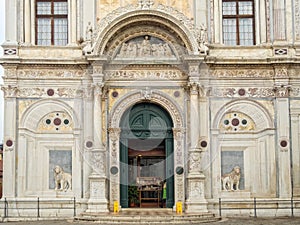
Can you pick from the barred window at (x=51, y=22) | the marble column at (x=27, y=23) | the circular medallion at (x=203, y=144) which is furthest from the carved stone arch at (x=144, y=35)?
the circular medallion at (x=203, y=144)

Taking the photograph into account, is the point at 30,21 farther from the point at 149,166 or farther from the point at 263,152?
the point at 263,152

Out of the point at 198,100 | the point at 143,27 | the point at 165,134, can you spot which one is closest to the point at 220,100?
the point at 198,100

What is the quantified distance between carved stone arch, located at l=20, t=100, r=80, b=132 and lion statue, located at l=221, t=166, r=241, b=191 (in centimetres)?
649

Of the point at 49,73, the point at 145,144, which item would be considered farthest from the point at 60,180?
the point at 49,73

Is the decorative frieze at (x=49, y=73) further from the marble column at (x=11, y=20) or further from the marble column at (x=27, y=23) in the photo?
the marble column at (x=11, y=20)

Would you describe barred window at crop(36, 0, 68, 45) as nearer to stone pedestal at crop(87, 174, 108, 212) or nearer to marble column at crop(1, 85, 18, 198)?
marble column at crop(1, 85, 18, 198)

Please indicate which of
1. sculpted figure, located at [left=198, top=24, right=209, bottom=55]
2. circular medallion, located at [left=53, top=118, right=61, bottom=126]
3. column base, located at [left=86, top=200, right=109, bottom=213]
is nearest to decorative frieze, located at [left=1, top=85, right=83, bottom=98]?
circular medallion, located at [left=53, top=118, right=61, bottom=126]

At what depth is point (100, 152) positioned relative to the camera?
2634cm

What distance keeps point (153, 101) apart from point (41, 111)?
4635 millimetres

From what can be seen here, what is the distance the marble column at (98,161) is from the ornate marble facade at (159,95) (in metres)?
0.04

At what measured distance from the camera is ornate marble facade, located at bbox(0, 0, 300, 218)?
26578 mm

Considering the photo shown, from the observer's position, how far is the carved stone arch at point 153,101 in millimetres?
27078

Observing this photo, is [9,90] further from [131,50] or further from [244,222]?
[244,222]

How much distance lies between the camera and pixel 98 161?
2631cm
